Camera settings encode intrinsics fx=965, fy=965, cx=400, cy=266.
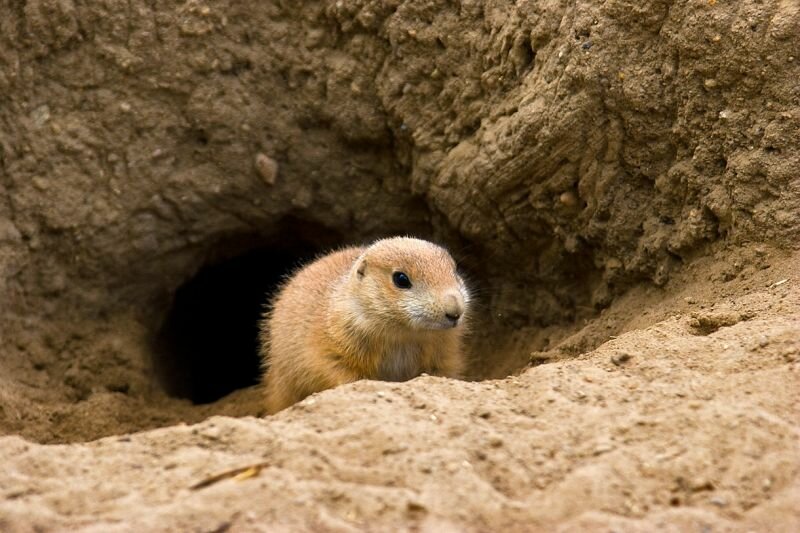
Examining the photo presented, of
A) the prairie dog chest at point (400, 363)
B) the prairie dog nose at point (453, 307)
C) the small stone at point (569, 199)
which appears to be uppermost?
the small stone at point (569, 199)

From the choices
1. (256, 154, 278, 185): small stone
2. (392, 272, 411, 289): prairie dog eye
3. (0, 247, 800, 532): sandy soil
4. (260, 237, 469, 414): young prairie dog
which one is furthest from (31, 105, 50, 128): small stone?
(0, 247, 800, 532): sandy soil

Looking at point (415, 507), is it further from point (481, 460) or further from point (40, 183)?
point (40, 183)

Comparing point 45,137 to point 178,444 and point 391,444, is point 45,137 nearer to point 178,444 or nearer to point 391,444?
point 178,444

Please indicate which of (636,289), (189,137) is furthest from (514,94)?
(189,137)

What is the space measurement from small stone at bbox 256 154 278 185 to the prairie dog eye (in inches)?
79.9

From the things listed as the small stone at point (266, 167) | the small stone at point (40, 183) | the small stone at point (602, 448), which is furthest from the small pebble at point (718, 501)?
the small stone at point (40, 183)

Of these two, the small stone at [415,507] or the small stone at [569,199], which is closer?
the small stone at [415,507]

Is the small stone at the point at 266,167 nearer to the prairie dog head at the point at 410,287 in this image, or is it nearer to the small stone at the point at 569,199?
the prairie dog head at the point at 410,287

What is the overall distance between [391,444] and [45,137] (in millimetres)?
4476

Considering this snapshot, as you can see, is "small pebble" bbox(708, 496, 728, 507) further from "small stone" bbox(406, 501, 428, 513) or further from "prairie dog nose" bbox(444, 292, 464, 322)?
"prairie dog nose" bbox(444, 292, 464, 322)

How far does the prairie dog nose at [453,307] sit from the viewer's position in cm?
604

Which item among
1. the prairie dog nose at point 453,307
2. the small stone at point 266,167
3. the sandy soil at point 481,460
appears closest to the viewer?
the sandy soil at point 481,460

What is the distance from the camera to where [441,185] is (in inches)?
293

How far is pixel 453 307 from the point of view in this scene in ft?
19.8
